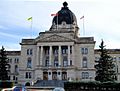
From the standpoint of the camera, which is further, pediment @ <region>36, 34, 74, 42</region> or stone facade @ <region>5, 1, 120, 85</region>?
pediment @ <region>36, 34, 74, 42</region>

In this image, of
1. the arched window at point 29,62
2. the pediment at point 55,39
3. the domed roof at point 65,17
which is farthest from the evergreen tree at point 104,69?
the arched window at point 29,62

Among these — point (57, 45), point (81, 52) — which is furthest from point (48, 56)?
point (81, 52)

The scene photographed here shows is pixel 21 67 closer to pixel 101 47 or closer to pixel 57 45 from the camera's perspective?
pixel 57 45

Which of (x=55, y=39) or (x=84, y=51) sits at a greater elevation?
(x=55, y=39)

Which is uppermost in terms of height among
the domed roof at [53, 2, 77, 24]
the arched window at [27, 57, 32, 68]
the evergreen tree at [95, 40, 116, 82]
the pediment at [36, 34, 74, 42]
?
the domed roof at [53, 2, 77, 24]

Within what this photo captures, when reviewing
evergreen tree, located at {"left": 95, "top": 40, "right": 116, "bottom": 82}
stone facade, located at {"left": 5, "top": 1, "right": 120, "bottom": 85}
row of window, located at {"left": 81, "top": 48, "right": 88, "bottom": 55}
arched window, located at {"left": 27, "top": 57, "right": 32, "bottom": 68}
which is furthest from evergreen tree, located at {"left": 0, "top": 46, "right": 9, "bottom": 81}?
evergreen tree, located at {"left": 95, "top": 40, "right": 116, "bottom": 82}

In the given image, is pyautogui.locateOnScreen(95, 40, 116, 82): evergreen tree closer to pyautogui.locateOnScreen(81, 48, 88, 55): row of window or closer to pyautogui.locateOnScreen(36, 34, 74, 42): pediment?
pyautogui.locateOnScreen(81, 48, 88, 55): row of window

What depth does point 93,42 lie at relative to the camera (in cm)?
8338

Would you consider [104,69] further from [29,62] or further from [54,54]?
[29,62]

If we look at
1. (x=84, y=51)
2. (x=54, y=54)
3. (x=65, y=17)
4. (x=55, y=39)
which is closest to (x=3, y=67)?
(x=54, y=54)

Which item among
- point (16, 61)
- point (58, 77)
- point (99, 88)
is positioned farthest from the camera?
point (16, 61)

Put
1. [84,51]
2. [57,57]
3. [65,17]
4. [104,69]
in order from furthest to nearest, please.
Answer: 1. [65,17]
2. [84,51]
3. [57,57]
4. [104,69]

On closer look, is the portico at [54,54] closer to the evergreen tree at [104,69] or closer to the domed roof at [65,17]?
the domed roof at [65,17]

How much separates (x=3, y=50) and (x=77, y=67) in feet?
72.1
